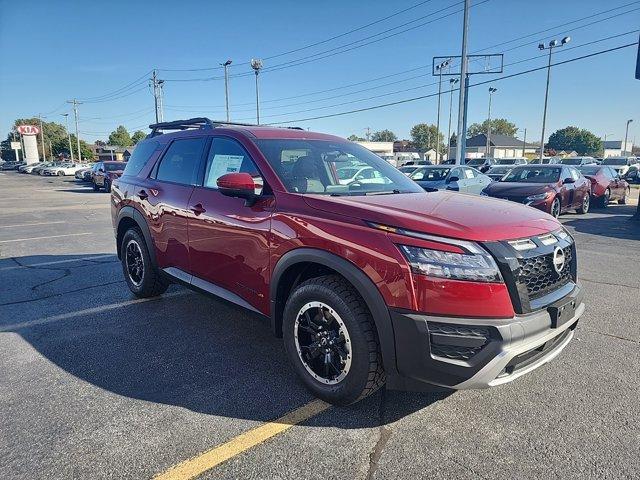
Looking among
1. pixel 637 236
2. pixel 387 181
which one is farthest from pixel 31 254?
pixel 637 236

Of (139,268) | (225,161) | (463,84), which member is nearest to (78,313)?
(139,268)

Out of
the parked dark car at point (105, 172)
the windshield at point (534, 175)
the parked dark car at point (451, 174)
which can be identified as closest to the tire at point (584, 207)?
the windshield at point (534, 175)

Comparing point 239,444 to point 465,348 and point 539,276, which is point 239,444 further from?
point 539,276

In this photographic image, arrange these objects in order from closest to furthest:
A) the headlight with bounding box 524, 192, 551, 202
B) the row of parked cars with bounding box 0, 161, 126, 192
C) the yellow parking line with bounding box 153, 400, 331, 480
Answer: the yellow parking line with bounding box 153, 400, 331, 480
the headlight with bounding box 524, 192, 551, 202
the row of parked cars with bounding box 0, 161, 126, 192

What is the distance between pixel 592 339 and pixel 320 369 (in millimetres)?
2709

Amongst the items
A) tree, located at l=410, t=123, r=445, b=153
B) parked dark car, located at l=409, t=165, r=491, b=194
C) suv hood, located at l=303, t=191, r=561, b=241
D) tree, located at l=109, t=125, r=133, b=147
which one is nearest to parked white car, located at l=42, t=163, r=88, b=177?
parked dark car, located at l=409, t=165, r=491, b=194

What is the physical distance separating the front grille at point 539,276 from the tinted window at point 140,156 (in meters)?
4.14

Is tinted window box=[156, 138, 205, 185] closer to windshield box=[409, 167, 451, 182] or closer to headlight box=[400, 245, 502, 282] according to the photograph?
headlight box=[400, 245, 502, 282]

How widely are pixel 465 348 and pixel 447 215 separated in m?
0.82

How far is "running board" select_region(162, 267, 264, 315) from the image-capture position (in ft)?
11.9

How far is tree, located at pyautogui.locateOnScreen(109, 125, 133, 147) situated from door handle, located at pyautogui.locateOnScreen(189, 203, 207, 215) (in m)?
132

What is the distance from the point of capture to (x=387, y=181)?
12.9 feet

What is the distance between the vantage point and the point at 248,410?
9.58 feet

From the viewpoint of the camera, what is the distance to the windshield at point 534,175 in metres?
12.2
